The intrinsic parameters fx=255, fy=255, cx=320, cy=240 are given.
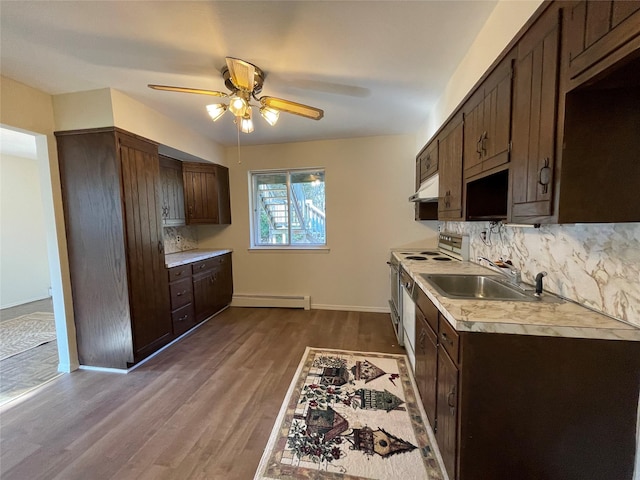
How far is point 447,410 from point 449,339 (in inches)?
15.0

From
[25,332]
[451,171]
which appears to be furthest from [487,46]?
[25,332]

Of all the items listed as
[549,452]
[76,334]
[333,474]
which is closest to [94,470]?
[333,474]

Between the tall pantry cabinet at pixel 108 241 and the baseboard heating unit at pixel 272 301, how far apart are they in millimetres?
1712

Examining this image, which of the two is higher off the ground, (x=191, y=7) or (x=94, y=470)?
(x=191, y=7)

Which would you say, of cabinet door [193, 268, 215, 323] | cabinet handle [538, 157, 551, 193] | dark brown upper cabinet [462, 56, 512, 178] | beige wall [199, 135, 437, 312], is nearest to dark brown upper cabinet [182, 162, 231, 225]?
beige wall [199, 135, 437, 312]

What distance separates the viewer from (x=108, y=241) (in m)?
2.40

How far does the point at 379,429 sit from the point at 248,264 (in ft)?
10.4

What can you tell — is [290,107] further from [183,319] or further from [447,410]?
[183,319]

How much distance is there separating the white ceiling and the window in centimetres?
165

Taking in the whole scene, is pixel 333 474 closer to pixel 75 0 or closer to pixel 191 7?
pixel 191 7

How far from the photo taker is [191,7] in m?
1.41

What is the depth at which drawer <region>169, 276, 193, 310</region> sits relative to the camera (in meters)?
3.03

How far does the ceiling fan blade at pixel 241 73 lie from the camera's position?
1.61 m

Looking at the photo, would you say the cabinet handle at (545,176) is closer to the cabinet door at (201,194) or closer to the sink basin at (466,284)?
the sink basin at (466,284)
